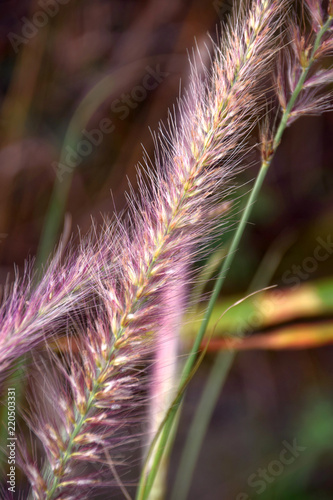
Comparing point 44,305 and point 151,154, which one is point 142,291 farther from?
point 151,154

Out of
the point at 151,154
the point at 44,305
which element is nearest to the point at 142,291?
the point at 44,305

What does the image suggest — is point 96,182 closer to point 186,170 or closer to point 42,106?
point 42,106

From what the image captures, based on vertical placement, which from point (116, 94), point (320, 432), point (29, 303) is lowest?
point (320, 432)

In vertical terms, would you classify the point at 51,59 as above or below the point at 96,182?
above

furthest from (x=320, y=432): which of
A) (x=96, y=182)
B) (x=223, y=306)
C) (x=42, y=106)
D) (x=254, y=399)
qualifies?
(x=42, y=106)

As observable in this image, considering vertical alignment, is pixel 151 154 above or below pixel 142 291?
above

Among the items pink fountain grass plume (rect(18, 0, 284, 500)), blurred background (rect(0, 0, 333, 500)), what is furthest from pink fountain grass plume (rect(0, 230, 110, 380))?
blurred background (rect(0, 0, 333, 500))

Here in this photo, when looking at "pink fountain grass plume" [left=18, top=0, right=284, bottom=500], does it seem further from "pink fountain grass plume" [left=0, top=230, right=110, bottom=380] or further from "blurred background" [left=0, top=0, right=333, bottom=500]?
"blurred background" [left=0, top=0, right=333, bottom=500]

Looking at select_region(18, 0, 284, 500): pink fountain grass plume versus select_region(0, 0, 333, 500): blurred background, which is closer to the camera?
select_region(18, 0, 284, 500): pink fountain grass plume
